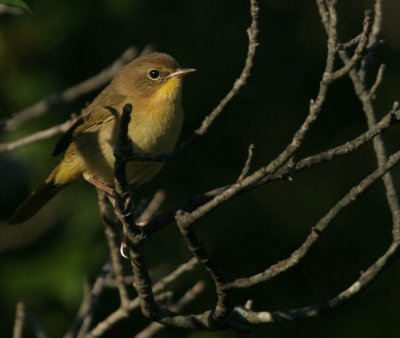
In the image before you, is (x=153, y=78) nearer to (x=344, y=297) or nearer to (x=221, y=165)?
(x=221, y=165)

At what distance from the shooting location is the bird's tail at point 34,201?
5738 millimetres

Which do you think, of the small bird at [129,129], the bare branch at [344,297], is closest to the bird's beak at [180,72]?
the small bird at [129,129]

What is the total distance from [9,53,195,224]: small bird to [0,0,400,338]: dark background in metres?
0.68

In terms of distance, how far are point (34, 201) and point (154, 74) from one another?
1.10 meters

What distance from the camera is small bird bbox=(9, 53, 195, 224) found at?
16.2 feet

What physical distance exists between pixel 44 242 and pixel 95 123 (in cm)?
136

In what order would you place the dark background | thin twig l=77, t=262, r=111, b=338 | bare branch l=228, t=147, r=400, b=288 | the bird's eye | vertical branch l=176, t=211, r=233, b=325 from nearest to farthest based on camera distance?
bare branch l=228, t=147, r=400, b=288 < vertical branch l=176, t=211, r=233, b=325 < thin twig l=77, t=262, r=111, b=338 < the bird's eye < the dark background

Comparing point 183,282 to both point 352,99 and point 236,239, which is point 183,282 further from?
point 352,99

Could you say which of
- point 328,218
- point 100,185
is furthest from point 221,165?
point 328,218

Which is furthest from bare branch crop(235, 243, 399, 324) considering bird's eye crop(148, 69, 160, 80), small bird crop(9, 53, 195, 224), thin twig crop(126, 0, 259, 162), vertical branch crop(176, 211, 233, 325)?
bird's eye crop(148, 69, 160, 80)

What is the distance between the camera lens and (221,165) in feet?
24.9

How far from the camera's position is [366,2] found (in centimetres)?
827

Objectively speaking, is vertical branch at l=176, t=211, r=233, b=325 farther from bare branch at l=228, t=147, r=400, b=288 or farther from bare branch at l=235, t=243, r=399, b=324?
bare branch at l=235, t=243, r=399, b=324

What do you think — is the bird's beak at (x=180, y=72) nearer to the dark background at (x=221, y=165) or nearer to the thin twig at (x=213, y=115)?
the dark background at (x=221, y=165)
